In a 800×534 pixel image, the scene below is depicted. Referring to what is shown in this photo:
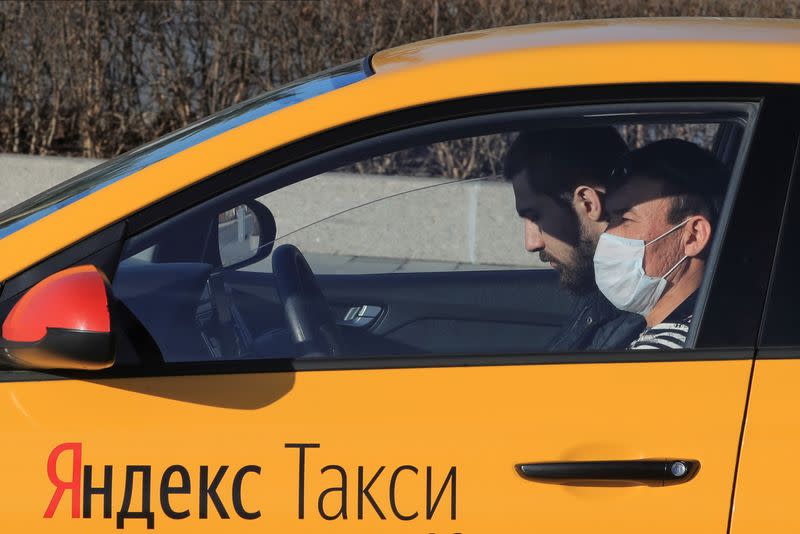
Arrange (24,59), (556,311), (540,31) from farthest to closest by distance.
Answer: (24,59), (540,31), (556,311)

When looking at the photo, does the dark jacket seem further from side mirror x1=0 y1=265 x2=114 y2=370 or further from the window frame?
side mirror x1=0 y1=265 x2=114 y2=370

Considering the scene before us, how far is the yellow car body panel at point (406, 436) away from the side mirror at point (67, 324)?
0.32 ft

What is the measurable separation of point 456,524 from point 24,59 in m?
7.76

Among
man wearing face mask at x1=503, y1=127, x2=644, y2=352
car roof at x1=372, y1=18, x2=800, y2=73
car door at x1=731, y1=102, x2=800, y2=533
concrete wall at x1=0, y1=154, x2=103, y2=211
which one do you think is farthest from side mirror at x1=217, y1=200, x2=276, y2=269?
concrete wall at x1=0, y1=154, x2=103, y2=211

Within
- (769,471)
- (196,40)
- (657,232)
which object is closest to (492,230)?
(657,232)

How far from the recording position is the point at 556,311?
2287 mm

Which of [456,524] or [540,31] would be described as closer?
[456,524]

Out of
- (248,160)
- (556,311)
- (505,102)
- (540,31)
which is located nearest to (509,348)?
(556,311)

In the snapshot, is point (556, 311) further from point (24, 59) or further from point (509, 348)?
point (24, 59)

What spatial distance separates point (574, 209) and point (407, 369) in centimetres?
49

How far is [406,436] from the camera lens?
1.99 meters

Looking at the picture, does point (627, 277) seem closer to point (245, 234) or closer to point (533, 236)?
point (533, 236)

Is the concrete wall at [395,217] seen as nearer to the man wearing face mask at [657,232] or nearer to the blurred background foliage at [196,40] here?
the man wearing face mask at [657,232]

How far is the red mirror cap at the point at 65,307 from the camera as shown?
195cm
